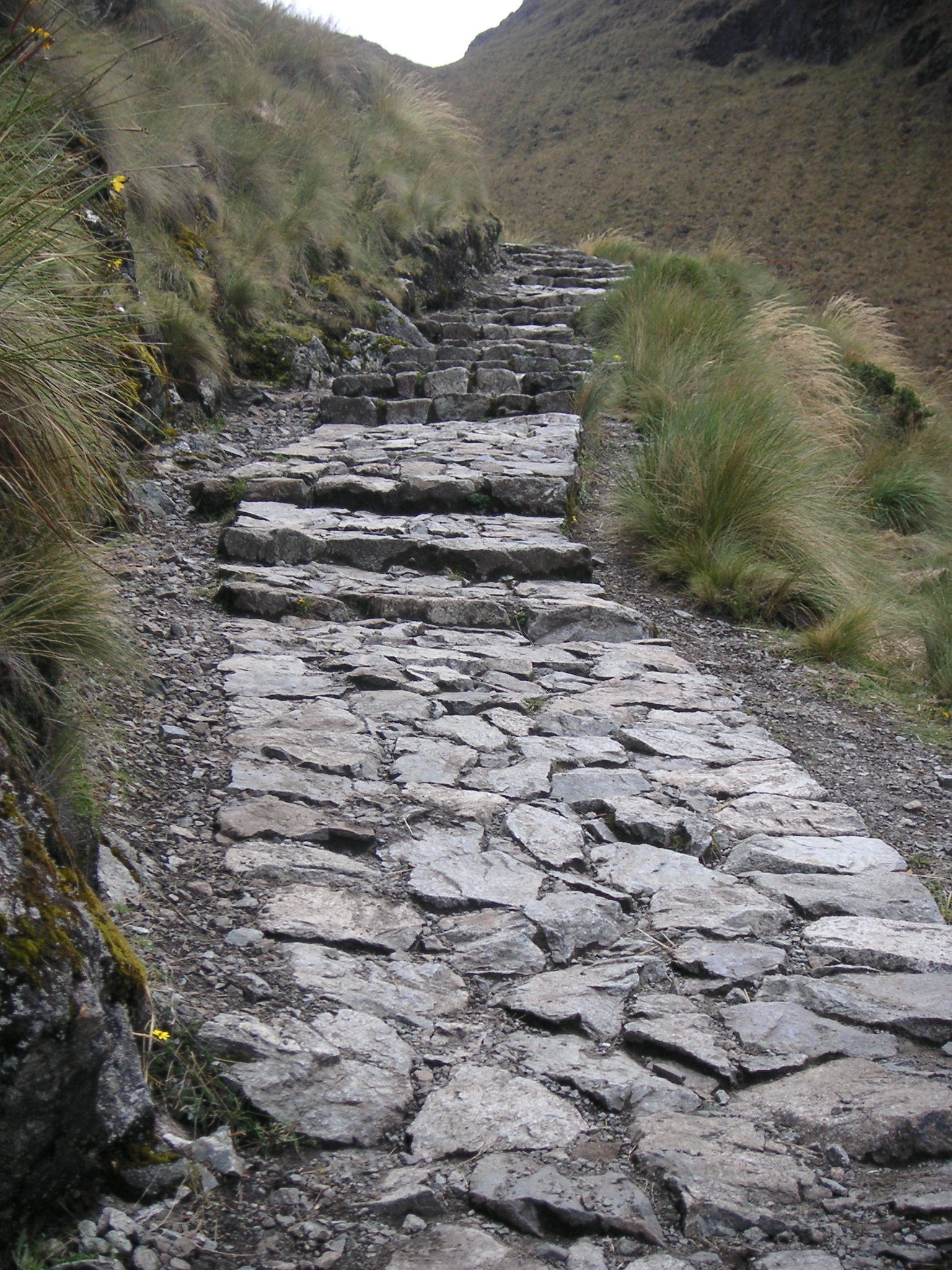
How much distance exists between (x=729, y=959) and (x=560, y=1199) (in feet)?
2.61

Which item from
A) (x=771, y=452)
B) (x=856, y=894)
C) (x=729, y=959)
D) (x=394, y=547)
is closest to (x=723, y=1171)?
(x=729, y=959)

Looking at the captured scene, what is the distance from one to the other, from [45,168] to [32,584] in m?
1.27

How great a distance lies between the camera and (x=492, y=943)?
2.04m

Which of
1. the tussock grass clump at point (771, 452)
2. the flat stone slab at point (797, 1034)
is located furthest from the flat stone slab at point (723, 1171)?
the tussock grass clump at point (771, 452)

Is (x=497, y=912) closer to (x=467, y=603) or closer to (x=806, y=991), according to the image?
(x=806, y=991)

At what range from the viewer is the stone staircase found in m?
1.40

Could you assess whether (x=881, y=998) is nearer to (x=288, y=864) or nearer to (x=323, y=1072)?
(x=323, y=1072)

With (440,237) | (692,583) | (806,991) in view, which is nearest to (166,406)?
(692,583)

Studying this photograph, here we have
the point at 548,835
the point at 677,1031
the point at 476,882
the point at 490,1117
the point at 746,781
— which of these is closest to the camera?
the point at 490,1117

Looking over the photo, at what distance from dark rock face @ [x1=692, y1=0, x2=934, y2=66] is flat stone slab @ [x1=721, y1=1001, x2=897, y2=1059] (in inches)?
1448

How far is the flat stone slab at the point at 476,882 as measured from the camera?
2.17m

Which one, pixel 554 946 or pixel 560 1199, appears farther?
pixel 554 946

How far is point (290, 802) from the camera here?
95.3 inches

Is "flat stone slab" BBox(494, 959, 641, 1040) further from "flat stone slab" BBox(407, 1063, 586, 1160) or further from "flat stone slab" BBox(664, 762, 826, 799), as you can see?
"flat stone slab" BBox(664, 762, 826, 799)
